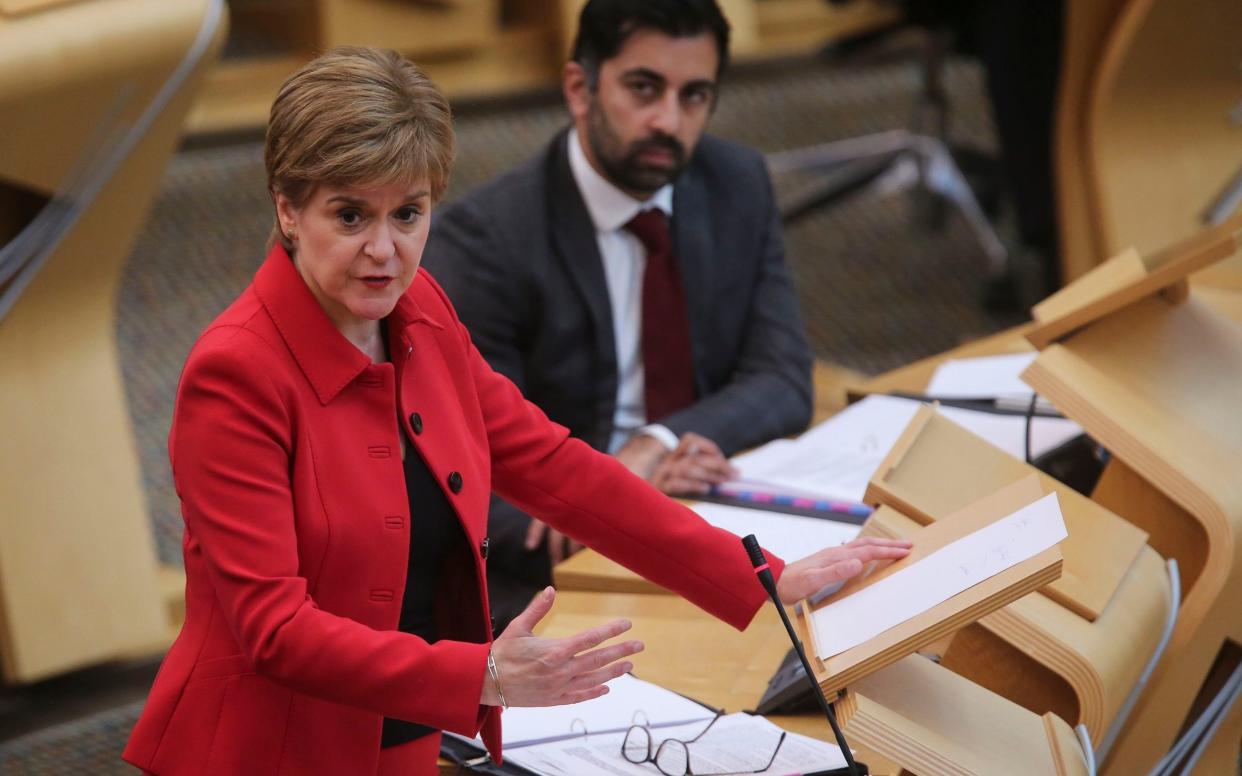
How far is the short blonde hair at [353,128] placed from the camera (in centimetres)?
122

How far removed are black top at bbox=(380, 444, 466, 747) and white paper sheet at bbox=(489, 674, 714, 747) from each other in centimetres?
11

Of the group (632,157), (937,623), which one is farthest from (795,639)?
(632,157)

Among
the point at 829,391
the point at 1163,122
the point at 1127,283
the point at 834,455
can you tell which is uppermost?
the point at 1163,122

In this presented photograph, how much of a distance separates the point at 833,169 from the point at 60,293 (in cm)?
316

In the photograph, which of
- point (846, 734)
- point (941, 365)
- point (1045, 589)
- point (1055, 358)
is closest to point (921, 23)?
point (941, 365)

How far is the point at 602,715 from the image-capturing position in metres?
1.55

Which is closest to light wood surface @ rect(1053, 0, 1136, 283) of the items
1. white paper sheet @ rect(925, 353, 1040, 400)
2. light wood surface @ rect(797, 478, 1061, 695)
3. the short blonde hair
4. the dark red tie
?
white paper sheet @ rect(925, 353, 1040, 400)

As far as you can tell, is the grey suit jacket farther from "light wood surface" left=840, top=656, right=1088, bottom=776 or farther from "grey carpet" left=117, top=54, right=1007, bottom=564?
"grey carpet" left=117, top=54, right=1007, bottom=564

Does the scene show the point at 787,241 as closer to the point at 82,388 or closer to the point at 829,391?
the point at 829,391

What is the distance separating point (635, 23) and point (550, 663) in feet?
4.24

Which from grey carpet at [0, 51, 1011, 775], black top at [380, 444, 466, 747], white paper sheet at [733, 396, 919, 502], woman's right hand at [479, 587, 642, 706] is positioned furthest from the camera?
grey carpet at [0, 51, 1011, 775]

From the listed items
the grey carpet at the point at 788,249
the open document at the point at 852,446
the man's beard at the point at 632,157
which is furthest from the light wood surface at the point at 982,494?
the grey carpet at the point at 788,249

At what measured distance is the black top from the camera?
1.39 m

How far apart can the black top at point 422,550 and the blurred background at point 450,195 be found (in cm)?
134
